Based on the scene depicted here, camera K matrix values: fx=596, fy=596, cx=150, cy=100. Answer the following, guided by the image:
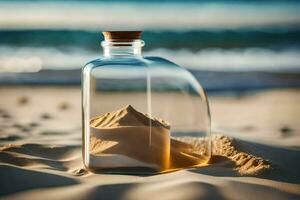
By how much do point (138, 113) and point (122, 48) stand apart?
0.49 ft

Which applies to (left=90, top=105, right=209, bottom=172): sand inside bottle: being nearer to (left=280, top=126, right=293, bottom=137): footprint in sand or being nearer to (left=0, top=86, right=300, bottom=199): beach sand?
(left=0, top=86, right=300, bottom=199): beach sand

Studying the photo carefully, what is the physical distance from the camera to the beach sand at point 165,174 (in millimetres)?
1177

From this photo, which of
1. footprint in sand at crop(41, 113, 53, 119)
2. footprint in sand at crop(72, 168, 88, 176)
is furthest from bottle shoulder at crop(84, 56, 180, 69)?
footprint in sand at crop(41, 113, 53, 119)

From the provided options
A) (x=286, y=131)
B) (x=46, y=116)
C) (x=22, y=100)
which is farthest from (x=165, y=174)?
(x=22, y=100)

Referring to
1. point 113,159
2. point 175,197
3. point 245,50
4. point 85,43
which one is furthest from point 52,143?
point 245,50

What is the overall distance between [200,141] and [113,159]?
0.76 ft

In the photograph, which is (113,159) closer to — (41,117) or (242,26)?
(41,117)

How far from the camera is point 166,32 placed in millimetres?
2637

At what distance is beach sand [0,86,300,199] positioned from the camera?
3.86 ft

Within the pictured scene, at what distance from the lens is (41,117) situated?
2.05m

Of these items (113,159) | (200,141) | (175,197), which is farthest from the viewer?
(200,141)

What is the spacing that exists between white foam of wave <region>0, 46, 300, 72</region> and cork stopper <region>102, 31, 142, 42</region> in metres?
1.15

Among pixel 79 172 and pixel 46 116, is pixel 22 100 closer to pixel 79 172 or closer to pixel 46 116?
pixel 46 116

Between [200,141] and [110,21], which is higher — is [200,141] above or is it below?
below
